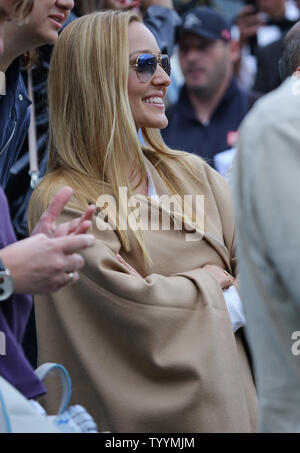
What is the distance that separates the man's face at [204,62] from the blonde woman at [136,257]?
2.63 meters

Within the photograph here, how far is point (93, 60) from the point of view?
3504mm

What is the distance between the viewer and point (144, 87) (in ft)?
12.0

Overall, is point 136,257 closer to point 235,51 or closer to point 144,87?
point 144,87

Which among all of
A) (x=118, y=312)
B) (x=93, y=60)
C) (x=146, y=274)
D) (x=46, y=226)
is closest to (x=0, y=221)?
(x=46, y=226)

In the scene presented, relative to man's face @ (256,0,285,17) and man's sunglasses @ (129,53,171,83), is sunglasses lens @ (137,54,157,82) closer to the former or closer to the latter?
man's sunglasses @ (129,53,171,83)

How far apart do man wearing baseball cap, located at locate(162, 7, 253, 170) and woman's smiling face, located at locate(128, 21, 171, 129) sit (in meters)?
2.31

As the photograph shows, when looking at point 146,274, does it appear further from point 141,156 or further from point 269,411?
point 269,411

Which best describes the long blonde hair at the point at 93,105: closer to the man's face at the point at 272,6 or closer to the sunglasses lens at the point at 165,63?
the sunglasses lens at the point at 165,63

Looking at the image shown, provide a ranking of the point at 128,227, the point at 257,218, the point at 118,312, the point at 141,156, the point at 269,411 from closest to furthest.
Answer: the point at 257,218 → the point at 269,411 → the point at 118,312 → the point at 128,227 → the point at 141,156

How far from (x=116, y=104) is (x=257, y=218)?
5.75 feet

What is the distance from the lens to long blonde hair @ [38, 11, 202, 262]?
3506mm

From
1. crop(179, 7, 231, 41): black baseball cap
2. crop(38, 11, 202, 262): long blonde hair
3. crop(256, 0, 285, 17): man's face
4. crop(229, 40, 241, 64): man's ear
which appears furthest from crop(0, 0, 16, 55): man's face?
crop(256, 0, 285, 17): man's face

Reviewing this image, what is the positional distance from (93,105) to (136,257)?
0.63 metres
